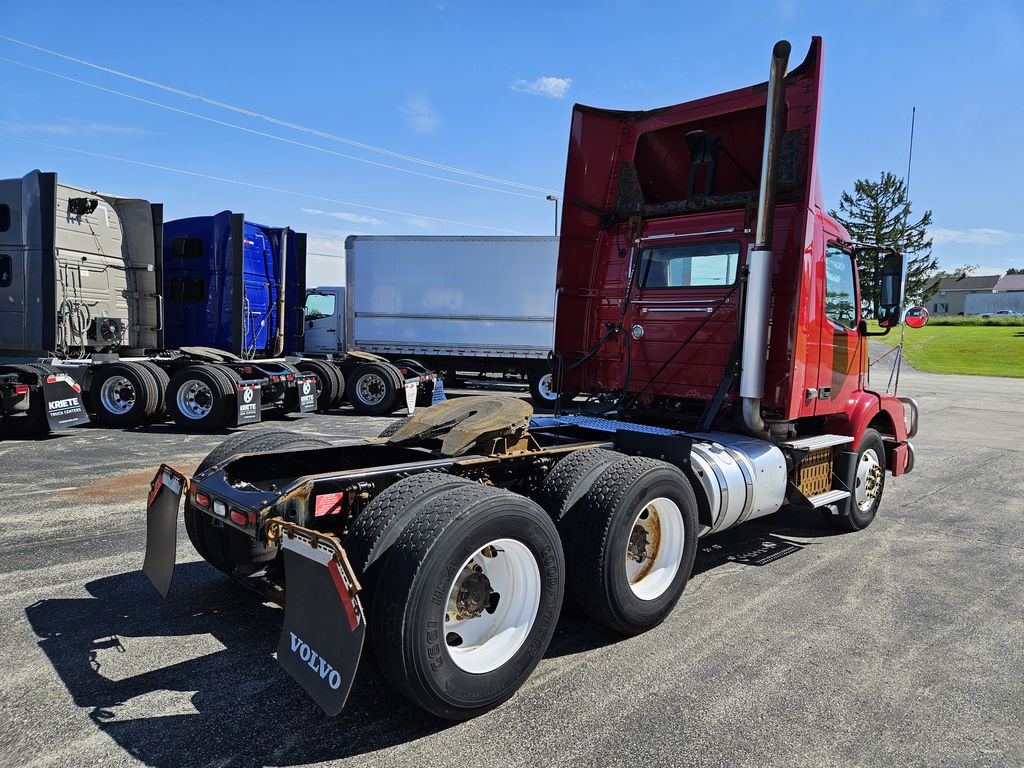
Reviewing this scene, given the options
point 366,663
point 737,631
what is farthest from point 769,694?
point 366,663

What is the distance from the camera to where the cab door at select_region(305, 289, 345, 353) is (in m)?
18.4

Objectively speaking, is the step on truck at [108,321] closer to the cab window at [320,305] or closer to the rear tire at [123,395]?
the rear tire at [123,395]

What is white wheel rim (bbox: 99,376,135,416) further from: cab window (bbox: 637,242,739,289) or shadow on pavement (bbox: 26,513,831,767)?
cab window (bbox: 637,242,739,289)

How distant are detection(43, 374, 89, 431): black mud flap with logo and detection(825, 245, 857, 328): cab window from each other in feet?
31.5

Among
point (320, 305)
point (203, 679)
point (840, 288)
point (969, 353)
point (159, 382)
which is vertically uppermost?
point (840, 288)

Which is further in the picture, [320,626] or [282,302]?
[282,302]

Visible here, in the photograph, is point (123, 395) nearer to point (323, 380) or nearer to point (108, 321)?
point (108, 321)

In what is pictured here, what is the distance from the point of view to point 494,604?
3.25m

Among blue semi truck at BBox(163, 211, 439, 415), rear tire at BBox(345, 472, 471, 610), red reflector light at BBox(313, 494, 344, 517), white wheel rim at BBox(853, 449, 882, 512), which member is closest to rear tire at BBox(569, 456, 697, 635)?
rear tire at BBox(345, 472, 471, 610)

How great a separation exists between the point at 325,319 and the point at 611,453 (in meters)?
15.5

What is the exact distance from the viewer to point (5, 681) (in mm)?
3156

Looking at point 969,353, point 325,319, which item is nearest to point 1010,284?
point 969,353

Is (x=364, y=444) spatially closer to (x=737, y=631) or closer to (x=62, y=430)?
(x=737, y=631)

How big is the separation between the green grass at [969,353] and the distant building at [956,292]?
2290 inches
